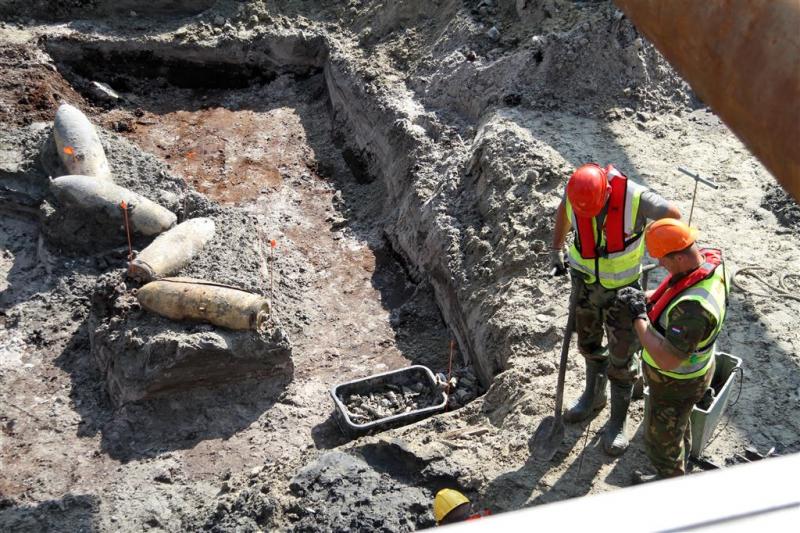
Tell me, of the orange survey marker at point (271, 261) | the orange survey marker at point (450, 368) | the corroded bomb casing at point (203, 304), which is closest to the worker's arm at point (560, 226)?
the orange survey marker at point (450, 368)

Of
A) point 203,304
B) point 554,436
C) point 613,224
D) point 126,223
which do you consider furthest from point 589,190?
point 126,223

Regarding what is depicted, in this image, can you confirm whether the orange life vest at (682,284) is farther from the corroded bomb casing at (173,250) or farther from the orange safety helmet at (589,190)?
the corroded bomb casing at (173,250)

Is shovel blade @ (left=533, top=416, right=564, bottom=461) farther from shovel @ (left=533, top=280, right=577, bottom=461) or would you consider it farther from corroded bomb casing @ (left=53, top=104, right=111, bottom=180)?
corroded bomb casing @ (left=53, top=104, right=111, bottom=180)

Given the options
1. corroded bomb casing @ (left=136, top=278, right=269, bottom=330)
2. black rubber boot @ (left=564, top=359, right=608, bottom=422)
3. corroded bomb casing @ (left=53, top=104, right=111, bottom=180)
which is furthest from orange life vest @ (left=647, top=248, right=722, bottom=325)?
corroded bomb casing @ (left=53, top=104, right=111, bottom=180)

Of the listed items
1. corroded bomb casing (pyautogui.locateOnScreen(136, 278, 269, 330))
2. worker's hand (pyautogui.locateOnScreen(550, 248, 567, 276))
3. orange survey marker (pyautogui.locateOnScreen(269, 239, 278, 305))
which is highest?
worker's hand (pyautogui.locateOnScreen(550, 248, 567, 276))

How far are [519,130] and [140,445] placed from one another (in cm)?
512

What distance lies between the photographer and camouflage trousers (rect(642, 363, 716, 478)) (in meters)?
4.41

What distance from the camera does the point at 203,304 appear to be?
280 inches

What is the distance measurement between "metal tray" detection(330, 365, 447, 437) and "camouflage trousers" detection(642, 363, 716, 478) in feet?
7.83

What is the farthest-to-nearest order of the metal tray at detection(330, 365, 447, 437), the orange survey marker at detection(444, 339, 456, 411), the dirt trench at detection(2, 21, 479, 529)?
the orange survey marker at detection(444, 339, 456, 411) → the dirt trench at detection(2, 21, 479, 529) → the metal tray at detection(330, 365, 447, 437)

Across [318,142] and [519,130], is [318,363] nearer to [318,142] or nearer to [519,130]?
[519,130]

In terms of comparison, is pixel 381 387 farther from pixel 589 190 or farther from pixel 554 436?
pixel 589 190

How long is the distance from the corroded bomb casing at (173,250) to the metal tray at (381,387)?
209 cm

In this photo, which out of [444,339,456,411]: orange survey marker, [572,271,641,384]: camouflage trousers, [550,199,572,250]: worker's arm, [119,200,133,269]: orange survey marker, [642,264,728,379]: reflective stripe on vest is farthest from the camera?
[119,200,133,269]: orange survey marker
